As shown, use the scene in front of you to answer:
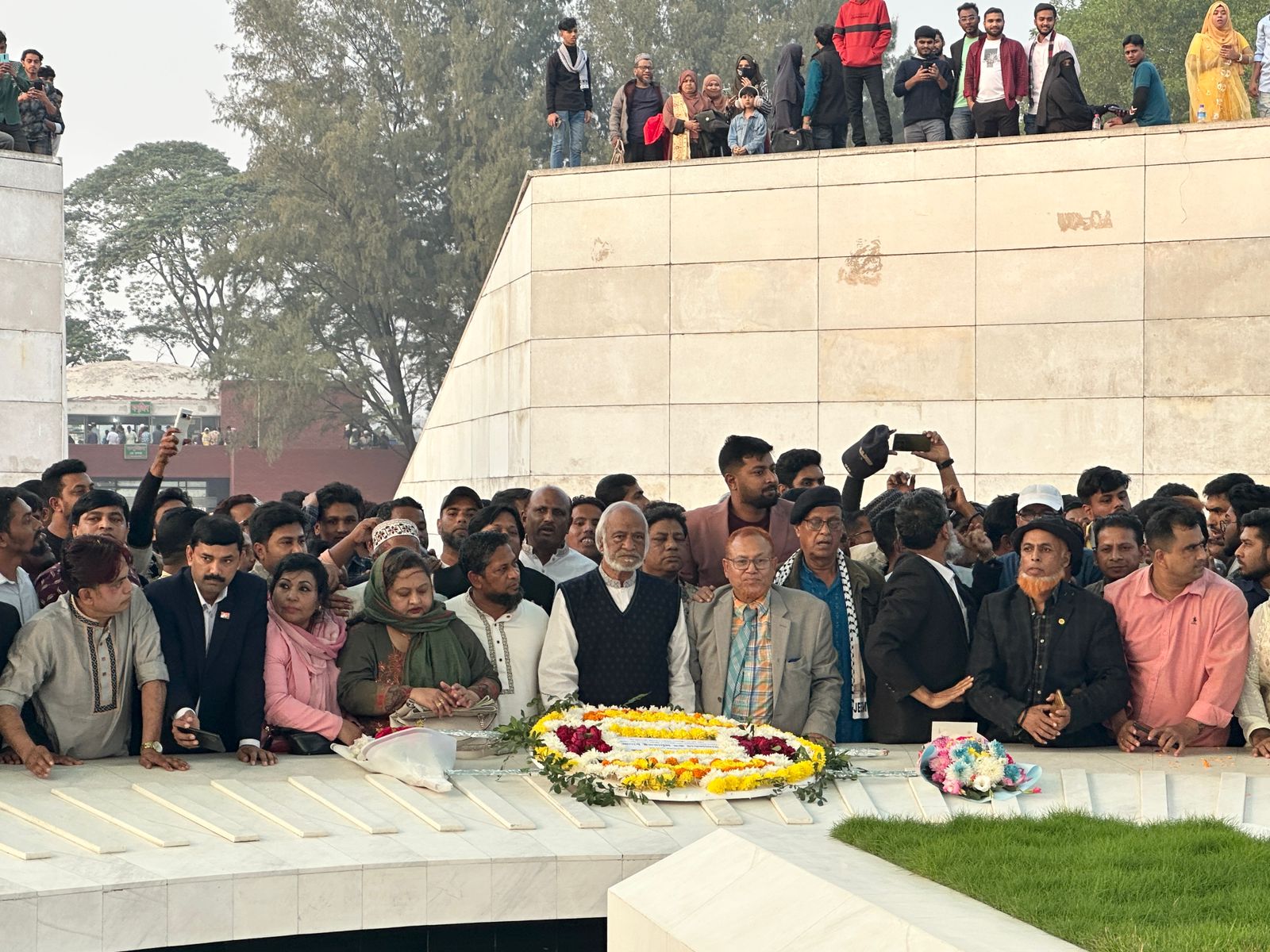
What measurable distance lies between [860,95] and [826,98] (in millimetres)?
350

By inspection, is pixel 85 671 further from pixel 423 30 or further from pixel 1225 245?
pixel 423 30

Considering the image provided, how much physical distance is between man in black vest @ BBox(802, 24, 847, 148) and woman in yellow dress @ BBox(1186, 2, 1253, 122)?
11.1 ft

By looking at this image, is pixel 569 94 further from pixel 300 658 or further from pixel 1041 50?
pixel 300 658

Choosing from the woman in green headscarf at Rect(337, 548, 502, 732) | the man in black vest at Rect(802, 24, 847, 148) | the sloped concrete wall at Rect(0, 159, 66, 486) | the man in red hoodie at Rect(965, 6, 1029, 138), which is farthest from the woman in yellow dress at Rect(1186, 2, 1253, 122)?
the sloped concrete wall at Rect(0, 159, 66, 486)

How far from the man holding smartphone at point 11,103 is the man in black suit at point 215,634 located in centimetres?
1144

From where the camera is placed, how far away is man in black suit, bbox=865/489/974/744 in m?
7.10

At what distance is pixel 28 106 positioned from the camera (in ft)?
55.2


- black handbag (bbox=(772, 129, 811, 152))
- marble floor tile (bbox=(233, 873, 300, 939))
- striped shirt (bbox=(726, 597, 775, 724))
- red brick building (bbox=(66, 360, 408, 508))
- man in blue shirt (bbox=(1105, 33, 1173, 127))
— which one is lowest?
marble floor tile (bbox=(233, 873, 300, 939))

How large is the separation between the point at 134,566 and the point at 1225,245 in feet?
35.7

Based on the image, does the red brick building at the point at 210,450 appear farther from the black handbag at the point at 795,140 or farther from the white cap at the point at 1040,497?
the white cap at the point at 1040,497

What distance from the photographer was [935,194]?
1605 centimetres

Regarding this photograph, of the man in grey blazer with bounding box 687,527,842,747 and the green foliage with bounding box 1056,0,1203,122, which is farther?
the green foliage with bounding box 1056,0,1203,122

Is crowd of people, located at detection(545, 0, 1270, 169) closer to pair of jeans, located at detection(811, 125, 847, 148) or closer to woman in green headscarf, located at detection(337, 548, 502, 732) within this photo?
pair of jeans, located at detection(811, 125, 847, 148)

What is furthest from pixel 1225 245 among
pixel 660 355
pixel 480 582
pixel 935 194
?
pixel 480 582
